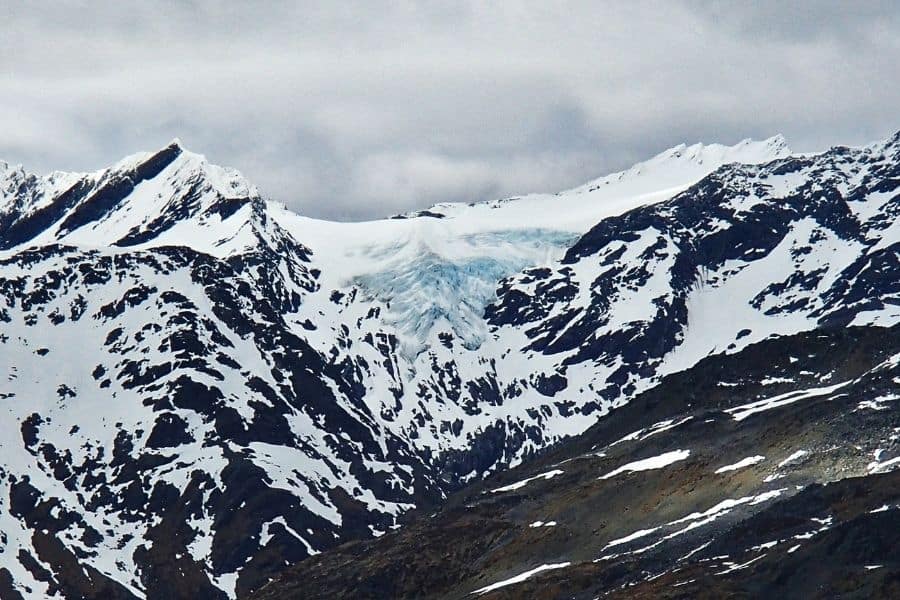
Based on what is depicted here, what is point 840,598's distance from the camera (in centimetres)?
18850

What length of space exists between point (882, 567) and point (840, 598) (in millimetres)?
7472

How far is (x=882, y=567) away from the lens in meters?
192

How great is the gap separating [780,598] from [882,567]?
43.6 feet

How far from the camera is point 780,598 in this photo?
19925 cm

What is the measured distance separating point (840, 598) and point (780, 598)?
38.9 ft
